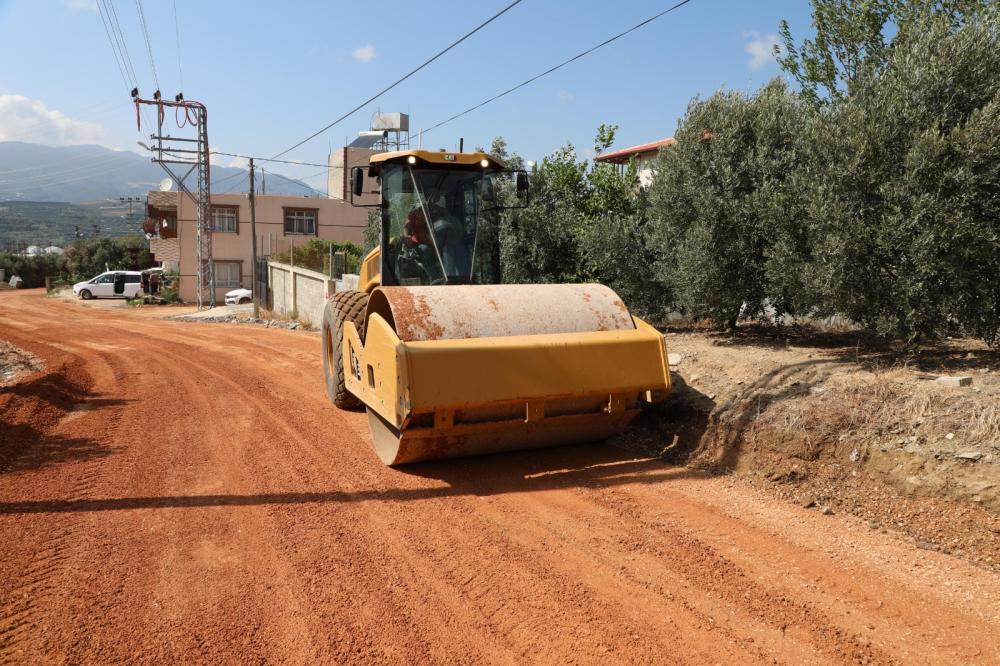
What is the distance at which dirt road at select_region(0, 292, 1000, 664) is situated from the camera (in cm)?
358

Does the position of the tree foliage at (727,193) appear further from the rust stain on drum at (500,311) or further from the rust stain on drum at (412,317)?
the rust stain on drum at (412,317)

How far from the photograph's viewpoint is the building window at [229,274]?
131 ft

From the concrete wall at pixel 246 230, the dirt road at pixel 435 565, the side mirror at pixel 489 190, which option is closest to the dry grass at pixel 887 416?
the dirt road at pixel 435 565

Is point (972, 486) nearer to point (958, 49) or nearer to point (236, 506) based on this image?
point (958, 49)

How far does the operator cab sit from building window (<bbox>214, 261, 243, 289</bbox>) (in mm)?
34533

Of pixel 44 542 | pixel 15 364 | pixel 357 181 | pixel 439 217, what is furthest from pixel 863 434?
pixel 15 364

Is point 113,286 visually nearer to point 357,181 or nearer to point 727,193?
point 357,181

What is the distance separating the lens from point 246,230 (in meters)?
39.9

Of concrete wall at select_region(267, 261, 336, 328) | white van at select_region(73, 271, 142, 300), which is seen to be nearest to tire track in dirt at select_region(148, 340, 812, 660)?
concrete wall at select_region(267, 261, 336, 328)

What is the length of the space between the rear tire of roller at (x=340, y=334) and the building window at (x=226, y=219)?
3321cm

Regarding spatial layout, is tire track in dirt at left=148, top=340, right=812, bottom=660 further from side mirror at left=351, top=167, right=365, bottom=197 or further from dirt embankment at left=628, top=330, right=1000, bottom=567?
side mirror at left=351, top=167, right=365, bottom=197

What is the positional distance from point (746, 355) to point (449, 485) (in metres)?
4.66

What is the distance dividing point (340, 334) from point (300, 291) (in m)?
15.4

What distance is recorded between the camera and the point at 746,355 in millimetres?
8938
